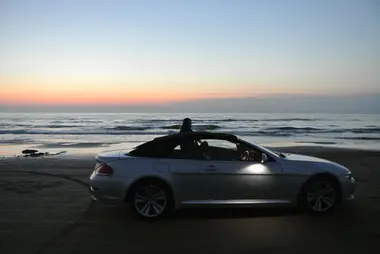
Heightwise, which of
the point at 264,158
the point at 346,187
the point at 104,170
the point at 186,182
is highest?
the point at 264,158

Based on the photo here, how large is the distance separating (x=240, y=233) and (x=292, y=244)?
2.64ft

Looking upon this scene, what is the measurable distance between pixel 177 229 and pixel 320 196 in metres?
2.54

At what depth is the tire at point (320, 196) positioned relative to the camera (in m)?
6.96

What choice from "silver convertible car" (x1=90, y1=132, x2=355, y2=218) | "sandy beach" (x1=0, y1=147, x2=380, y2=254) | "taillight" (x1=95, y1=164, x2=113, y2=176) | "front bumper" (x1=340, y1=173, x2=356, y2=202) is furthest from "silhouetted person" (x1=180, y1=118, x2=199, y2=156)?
"front bumper" (x1=340, y1=173, x2=356, y2=202)

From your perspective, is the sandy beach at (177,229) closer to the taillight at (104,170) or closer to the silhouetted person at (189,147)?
the taillight at (104,170)

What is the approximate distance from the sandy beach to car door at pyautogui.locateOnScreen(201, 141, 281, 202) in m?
0.36

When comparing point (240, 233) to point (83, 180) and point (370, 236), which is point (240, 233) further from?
point (83, 180)

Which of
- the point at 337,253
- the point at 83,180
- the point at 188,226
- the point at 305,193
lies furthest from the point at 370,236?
the point at 83,180

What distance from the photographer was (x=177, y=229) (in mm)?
6094

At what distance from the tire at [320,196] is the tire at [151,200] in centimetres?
223

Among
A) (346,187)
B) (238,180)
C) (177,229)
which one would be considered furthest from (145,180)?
(346,187)

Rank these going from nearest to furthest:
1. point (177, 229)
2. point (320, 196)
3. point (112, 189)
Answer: point (177, 229) → point (112, 189) → point (320, 196)

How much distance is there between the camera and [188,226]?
626 cm

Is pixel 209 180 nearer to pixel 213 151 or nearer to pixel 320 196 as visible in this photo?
pixel 213 151
